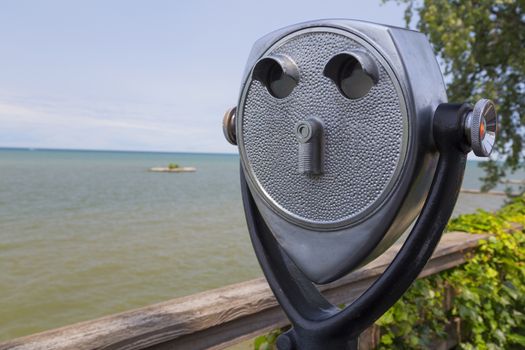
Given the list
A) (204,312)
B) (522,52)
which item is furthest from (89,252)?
(204,312)

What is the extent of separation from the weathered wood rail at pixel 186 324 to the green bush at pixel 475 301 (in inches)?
17.9

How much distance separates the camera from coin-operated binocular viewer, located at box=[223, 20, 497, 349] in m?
0.73

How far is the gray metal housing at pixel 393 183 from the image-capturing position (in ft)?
2.37

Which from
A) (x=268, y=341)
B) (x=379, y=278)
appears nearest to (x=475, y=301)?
(x=268, y=341)

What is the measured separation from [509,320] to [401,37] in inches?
80.4

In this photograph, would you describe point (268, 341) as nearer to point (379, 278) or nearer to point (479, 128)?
point (379, 278)

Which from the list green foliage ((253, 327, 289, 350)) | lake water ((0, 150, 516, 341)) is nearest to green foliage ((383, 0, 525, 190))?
lake water ((0, 150, 516, 341))

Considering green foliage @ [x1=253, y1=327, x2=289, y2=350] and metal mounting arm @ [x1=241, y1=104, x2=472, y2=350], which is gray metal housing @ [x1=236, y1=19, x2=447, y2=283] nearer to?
metal mounting arm @ [x1=241, y1=104, x2=472, y2=350]

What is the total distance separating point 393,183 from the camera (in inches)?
28.9

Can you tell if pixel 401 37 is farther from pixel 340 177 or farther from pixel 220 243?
pixel 220 243

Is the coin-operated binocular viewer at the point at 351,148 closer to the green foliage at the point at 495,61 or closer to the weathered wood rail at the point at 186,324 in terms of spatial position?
the weathered wood rail at the point at 186,324

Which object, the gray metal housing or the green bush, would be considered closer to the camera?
the gray metal housing

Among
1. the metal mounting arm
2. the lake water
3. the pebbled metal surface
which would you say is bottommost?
the lake water

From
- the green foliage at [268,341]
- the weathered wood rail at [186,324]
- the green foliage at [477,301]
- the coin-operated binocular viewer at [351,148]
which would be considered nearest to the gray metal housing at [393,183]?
the coin-operated binocular viewer at [351,148]
